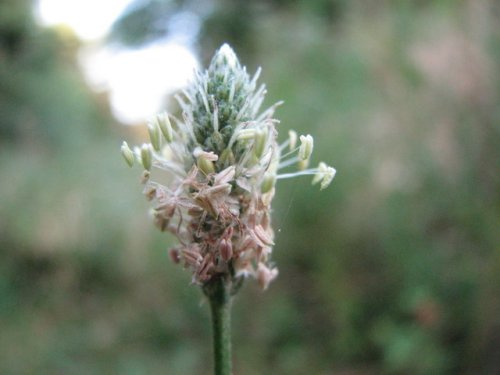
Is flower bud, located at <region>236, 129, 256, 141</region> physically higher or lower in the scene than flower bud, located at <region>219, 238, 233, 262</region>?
higher

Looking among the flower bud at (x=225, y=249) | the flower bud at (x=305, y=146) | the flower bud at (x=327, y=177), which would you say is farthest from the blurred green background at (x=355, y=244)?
the flower bud at (x=225, y=249)

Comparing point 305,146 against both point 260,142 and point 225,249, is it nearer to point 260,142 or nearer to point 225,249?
point 260,142

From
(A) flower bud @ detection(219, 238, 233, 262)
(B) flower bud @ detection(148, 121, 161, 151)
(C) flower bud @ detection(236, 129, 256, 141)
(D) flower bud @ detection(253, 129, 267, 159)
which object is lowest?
(A) flower bud @ detection(219, 238, 233, 262)

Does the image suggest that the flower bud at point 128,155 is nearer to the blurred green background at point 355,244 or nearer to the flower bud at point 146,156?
the flower bud at point 146,156

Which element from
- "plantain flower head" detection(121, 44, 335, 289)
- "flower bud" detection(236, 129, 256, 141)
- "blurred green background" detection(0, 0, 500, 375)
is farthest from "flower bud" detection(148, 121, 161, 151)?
"blurred green background" detection(0, 0, 500, 375)

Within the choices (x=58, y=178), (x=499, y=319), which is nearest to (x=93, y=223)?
(x=58, y=178)

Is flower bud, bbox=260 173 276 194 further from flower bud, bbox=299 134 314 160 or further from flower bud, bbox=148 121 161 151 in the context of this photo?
flower bud, bbox=148 121 161 151

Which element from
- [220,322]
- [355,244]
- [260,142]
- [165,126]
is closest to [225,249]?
[220,322]
